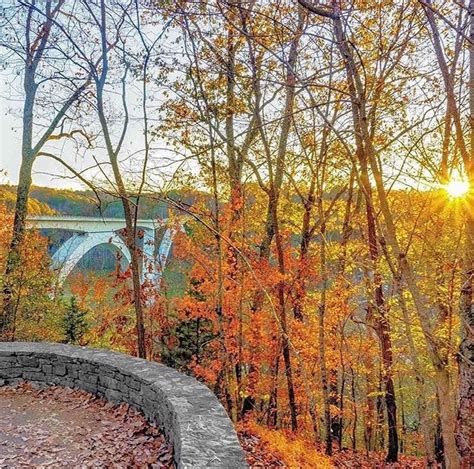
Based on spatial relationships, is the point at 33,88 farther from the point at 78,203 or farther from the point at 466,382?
the point at 466,382

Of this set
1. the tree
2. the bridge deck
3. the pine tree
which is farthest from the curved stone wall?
the bridge deck

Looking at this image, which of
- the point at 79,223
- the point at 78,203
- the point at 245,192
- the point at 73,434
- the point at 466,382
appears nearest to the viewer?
the point at 466,382

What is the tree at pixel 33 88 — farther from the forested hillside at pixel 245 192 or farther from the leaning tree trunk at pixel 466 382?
the leaning tree trunk at pixel 466 382

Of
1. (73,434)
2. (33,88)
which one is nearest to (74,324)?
(33,88)

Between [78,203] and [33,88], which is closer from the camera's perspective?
[33,88]

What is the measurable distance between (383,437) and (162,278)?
325 inches

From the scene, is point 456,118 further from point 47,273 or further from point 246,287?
point 47,273

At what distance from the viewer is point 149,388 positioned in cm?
386

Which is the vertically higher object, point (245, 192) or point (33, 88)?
point (33, 88)

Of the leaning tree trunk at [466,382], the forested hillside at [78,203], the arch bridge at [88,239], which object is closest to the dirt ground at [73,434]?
the forested hillside at [78,203]

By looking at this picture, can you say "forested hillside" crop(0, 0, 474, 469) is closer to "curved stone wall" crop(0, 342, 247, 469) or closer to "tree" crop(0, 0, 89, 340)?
"tree" crop(0, 0, 89, 340)

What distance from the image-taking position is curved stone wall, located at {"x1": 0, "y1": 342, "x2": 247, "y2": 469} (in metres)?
2.61

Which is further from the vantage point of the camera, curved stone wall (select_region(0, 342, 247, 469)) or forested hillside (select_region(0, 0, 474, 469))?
forested hillside (select_region(0, 0, 474, 469))

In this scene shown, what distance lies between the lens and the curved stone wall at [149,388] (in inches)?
103
